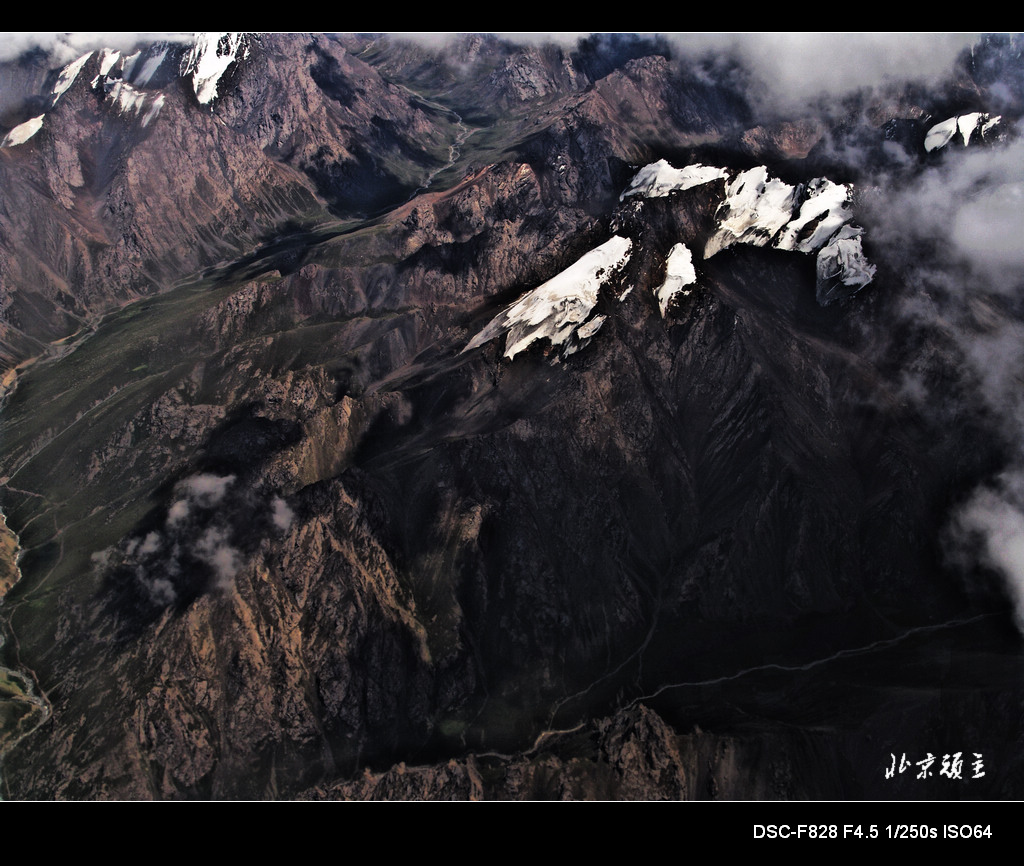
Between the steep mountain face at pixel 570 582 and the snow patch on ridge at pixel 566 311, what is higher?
the snow patch on ridge at pixel 566 311

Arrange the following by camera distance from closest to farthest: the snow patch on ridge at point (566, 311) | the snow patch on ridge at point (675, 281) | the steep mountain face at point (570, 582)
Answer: the steep mountain face at point (570, 582) → the snow patch on ridge at point (566, 311) → the snow patch on ridge at point (675, 281)

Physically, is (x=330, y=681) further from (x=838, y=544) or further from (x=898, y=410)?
(x=898, y=410)

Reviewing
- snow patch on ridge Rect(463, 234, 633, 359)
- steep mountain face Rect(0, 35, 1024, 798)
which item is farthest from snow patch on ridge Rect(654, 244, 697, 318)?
snow patch on ridge Rect(463, 234, 633, 359)

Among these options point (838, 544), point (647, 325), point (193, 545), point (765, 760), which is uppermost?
point (647, 325)

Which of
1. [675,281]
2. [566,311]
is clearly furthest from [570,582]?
[675,281]

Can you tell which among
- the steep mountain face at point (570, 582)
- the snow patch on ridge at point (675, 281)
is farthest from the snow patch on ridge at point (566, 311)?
the snow patch on ridge at point (675, 281)

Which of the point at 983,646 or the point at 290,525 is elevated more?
the point at 290,525

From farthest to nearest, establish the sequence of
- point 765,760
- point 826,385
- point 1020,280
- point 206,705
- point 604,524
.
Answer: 1. point 1020,280
2. point 826,385
3. point 604,524
4. point 206,705
5. point 765,760

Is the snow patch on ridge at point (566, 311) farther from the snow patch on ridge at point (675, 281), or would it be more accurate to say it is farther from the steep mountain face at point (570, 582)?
the snow patch on ridge at point (675, 281)

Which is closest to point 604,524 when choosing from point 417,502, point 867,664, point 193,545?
point 417,502
